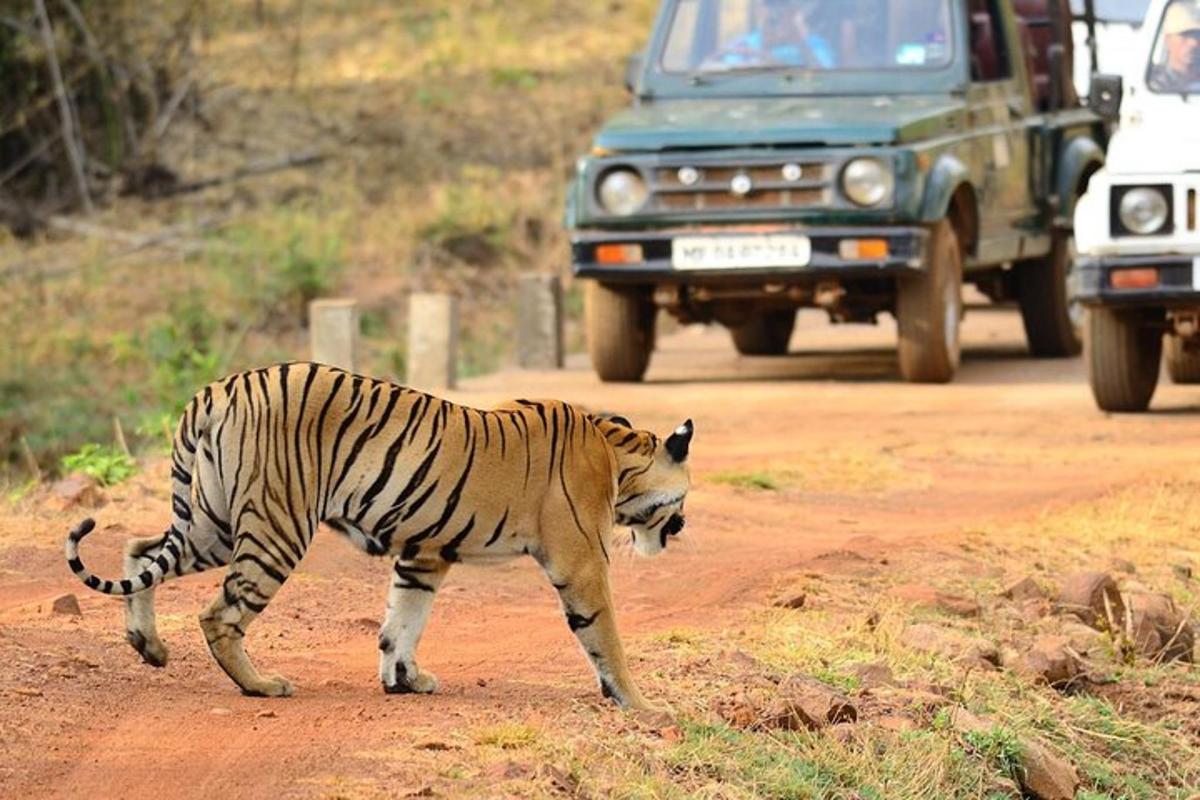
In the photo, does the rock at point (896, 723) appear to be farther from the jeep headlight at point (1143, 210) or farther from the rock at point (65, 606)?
the jeep headlight at point (1143, 210)

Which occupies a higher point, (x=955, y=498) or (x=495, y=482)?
(x=495, y=482)

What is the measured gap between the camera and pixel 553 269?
67.9 ft

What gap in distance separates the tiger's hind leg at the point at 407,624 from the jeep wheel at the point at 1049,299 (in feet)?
32.4

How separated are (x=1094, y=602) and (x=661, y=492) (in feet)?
6.92

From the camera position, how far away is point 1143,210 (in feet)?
38.8

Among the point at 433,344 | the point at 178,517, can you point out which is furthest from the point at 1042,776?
the point at 433,344

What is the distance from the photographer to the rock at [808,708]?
20.5ft

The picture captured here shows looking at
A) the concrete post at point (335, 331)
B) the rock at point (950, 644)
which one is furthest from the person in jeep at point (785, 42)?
the rock at point (950, 644)

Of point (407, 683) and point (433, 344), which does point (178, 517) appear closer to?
point (407, 683)

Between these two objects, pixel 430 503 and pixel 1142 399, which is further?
pixel 1142 399

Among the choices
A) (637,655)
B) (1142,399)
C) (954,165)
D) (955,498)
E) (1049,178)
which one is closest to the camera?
(637,655)

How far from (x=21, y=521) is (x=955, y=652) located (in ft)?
11.0

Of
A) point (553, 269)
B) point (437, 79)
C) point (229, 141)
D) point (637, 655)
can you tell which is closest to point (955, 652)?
point (637, 655)

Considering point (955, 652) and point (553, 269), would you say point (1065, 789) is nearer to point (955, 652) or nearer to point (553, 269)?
point (955, 652)
